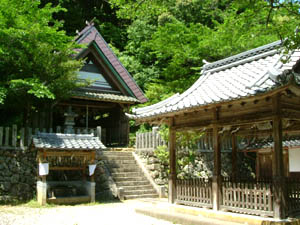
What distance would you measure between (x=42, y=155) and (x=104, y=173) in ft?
12.7

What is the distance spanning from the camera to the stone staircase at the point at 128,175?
16.0 metres

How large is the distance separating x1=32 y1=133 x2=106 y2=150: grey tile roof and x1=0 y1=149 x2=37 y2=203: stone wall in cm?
179

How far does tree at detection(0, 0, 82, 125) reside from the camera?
13.8 metres

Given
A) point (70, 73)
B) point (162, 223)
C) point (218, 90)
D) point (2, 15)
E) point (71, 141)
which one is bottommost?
point (162, 223)

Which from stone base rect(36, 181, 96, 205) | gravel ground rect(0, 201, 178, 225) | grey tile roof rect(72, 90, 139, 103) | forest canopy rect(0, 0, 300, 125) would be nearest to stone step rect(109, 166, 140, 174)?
stone base rect(36, 181, 96, 205)

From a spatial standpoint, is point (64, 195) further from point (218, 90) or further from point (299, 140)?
point (299, 140)

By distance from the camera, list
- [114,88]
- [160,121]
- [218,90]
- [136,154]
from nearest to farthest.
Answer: [218,90] → [160,121] → [136,154] → [114,88]

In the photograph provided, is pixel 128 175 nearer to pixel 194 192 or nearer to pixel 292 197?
pixel 194 192

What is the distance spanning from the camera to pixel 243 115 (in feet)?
30.0

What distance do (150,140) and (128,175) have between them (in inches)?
103

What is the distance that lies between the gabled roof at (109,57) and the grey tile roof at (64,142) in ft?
26.1

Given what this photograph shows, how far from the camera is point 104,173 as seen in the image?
54.2 ft

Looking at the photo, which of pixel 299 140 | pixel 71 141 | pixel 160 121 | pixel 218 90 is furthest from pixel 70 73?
pixel 299 140

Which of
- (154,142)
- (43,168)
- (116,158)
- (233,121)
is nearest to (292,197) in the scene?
(233,121)
